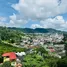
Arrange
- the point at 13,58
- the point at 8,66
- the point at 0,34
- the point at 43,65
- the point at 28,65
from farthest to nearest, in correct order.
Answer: the point at 0,34 → the point at 13,58 → the point at 43,65 → the point at 28,65 → the point at 8,66

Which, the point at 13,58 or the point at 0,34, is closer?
the point at 13,58

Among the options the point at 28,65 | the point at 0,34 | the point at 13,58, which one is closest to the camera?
the point at 28,65

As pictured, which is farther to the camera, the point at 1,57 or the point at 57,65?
the point at 1,57

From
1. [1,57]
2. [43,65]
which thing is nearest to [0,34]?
[1,57]

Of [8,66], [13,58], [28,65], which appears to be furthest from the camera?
[13,58]

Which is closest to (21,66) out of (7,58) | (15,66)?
(15,66)

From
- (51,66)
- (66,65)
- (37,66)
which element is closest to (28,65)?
(37,66)

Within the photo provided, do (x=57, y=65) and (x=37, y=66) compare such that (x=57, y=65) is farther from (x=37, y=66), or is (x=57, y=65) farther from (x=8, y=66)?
(x=8, y=66)

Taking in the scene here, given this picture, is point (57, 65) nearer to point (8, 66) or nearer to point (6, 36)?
point (8, 66)

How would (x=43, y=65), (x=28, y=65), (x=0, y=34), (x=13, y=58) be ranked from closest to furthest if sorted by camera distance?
(x=28, y=65)
(x=43, y=65)
(x=13, y=58)
(x=0, y=34)
